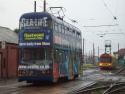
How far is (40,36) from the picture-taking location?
86.4ft

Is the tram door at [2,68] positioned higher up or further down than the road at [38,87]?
higher up

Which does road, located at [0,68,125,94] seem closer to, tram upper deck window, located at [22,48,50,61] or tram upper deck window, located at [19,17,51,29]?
tram upper deck window, located at [22,48,50,61]

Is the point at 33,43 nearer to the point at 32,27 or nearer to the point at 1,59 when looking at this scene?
the point at 32,27

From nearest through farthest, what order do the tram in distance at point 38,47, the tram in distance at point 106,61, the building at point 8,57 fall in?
the tram in distance at point 38,47 → the building at point 8,57 → the tram in distance at point 106,61

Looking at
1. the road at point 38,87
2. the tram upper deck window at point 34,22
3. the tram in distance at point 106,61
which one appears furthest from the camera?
the tram in distance at point 106,61

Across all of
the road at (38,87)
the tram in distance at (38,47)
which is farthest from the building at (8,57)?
the tram in distance at (38,47)

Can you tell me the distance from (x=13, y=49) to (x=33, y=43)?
14.8 meters

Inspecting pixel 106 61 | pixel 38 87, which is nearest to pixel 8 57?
pixel 38 87

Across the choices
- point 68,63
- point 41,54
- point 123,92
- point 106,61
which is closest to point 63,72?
point 68,63

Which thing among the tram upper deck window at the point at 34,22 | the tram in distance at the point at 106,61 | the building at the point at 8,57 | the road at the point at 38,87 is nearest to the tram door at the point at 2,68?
the building at the point at 8,57

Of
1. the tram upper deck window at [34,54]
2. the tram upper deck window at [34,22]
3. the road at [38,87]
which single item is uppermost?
the tram upper deck window at [34,22]

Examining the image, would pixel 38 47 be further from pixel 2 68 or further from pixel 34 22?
pixel 2 68

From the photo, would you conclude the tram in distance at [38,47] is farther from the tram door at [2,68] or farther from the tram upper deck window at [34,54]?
the tram door at [2,68]

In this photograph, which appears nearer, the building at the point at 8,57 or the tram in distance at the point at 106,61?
the building at the point at 8,57
